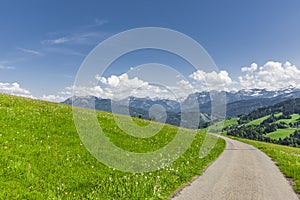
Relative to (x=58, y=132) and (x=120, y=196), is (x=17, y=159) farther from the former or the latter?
(x=58, y=132)

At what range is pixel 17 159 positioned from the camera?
12180 mm

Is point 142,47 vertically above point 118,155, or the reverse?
point 142,47

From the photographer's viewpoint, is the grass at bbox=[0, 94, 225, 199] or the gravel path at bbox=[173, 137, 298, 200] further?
the gravel path at bbox=[173, 137, 298, 200]

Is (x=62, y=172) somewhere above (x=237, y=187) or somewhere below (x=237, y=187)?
below

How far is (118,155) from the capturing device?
657 inches

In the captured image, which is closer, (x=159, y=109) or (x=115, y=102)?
(x=115, y=102)

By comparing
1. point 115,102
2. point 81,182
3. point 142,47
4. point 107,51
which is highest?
point 142,47

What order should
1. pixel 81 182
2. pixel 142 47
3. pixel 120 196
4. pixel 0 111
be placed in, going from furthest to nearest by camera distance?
pixel 0 111
pixel 142 47
pixel 81 182
pixel 120 196

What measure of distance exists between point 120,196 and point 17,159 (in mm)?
5617

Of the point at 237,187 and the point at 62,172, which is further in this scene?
the point at 237,187

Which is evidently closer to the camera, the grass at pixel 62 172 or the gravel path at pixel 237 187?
the grass at pixel 62 172

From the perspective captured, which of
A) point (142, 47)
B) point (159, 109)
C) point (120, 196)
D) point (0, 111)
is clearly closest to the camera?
point (120, 196)

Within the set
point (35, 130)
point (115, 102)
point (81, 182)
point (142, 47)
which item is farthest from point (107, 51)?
point (35, 130)

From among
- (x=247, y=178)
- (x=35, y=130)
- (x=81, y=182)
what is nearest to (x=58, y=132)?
(x=35, y=130)
